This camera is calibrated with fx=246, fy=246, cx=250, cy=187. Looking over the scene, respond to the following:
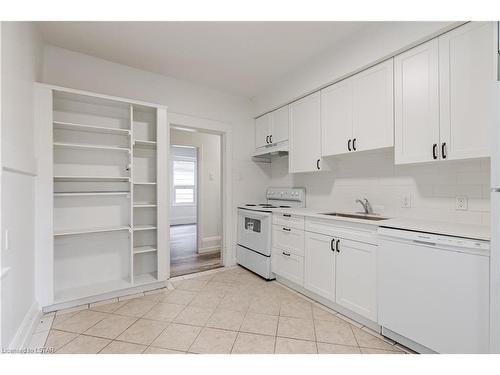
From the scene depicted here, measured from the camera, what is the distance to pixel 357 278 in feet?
6.77

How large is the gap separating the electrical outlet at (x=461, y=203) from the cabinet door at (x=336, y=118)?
97 cm

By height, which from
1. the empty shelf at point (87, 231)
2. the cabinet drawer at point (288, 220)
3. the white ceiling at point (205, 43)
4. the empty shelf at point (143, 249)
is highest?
the white ceiling at point (205, 43)

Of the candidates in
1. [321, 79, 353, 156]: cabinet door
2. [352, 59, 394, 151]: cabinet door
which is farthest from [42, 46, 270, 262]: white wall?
[352, 59, 394, 151]: cabinet door

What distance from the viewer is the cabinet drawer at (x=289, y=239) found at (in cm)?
265

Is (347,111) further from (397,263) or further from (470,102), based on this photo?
(397,263)

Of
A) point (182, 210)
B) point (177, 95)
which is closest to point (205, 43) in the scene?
point (177, 95)

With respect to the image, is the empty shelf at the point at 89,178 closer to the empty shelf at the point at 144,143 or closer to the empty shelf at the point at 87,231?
the empty shelf at the point at 144,143

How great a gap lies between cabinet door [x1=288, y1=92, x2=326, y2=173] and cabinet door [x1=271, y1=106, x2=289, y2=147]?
111 mm

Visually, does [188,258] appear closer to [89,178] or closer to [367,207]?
[89,178]

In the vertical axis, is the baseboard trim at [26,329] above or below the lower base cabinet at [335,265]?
below

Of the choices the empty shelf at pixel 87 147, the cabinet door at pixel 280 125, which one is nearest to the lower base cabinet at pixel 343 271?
the cabinet door at pixel 280 125

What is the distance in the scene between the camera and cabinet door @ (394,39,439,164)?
6.00 feet

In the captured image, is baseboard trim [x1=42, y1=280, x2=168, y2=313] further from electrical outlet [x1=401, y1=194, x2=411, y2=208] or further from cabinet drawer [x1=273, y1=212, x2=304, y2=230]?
electrical outlet [x1=401, y1=194, x2=411, y2=208]

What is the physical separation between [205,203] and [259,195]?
121 centimetres
